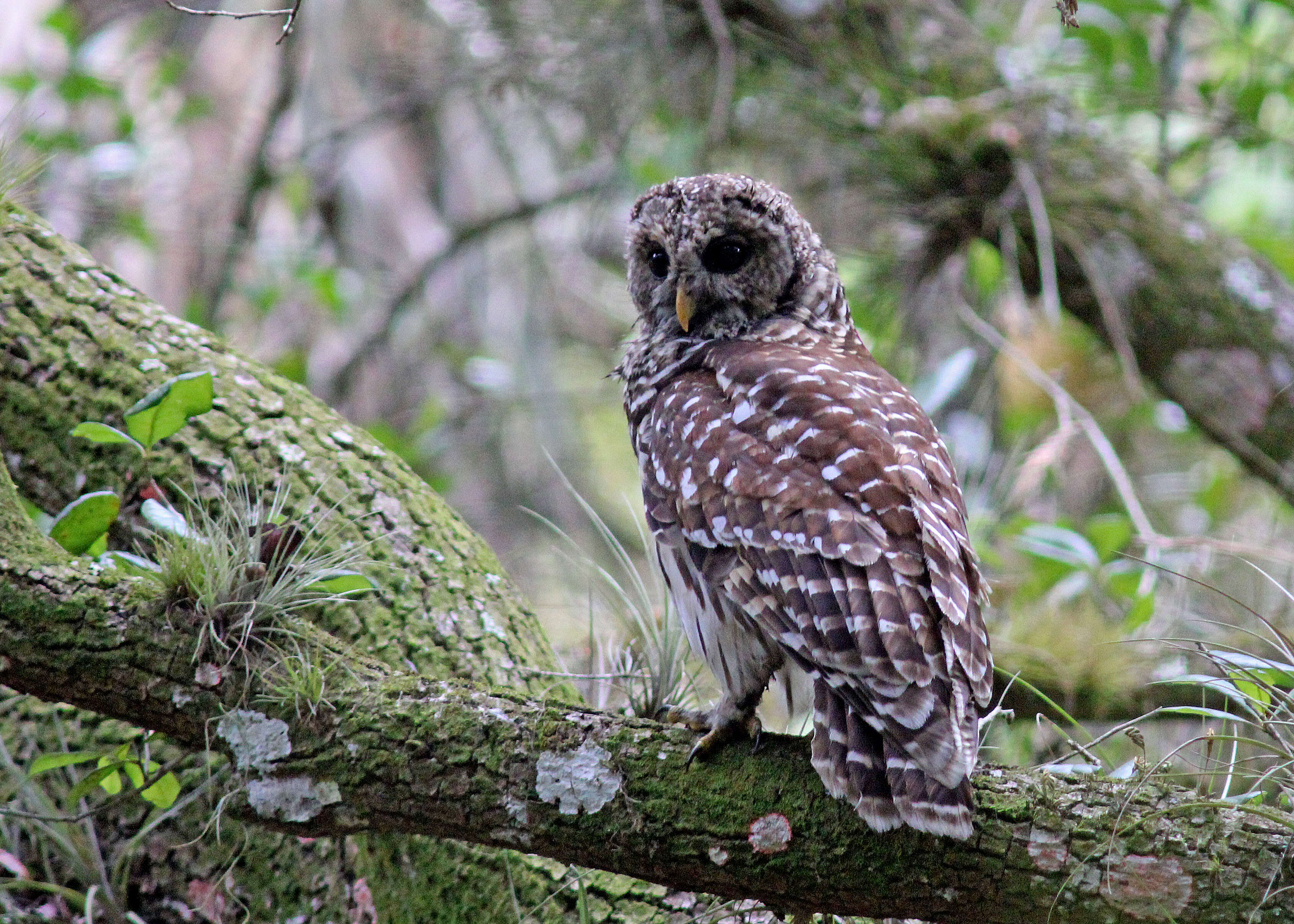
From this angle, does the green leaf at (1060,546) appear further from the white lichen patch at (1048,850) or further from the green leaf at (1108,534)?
the white lichen patch at (1048,850)

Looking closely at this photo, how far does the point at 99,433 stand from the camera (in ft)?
8.21

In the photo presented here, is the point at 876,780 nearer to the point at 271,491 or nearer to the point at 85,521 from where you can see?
the point at 271,491

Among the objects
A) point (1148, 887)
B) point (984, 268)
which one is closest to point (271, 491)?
point (1148, 887)

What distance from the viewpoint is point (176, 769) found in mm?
2918

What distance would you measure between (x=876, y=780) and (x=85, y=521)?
5.50 ft

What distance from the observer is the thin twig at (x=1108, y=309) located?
14.4ft

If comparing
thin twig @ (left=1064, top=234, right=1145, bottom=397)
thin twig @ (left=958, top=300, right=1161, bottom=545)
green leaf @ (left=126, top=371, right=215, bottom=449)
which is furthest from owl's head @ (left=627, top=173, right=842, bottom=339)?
thin twig @ (left=1064, top=234, right=1145, bottom=397)

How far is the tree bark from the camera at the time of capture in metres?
1.94

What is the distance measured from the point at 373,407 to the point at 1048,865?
6.24 metres

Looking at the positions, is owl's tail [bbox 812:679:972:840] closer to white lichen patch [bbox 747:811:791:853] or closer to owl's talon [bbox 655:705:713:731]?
white lichen patch [bbox 747:811:791:853]

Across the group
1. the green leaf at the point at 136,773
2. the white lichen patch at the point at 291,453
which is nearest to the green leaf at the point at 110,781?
the green leaf at the point at 136,773

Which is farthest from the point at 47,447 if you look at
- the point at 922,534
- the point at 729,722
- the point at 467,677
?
the point at 922,534

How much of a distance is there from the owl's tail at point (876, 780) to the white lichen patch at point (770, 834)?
4.1 inches

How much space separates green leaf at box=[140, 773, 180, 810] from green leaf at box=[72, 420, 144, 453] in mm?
733
